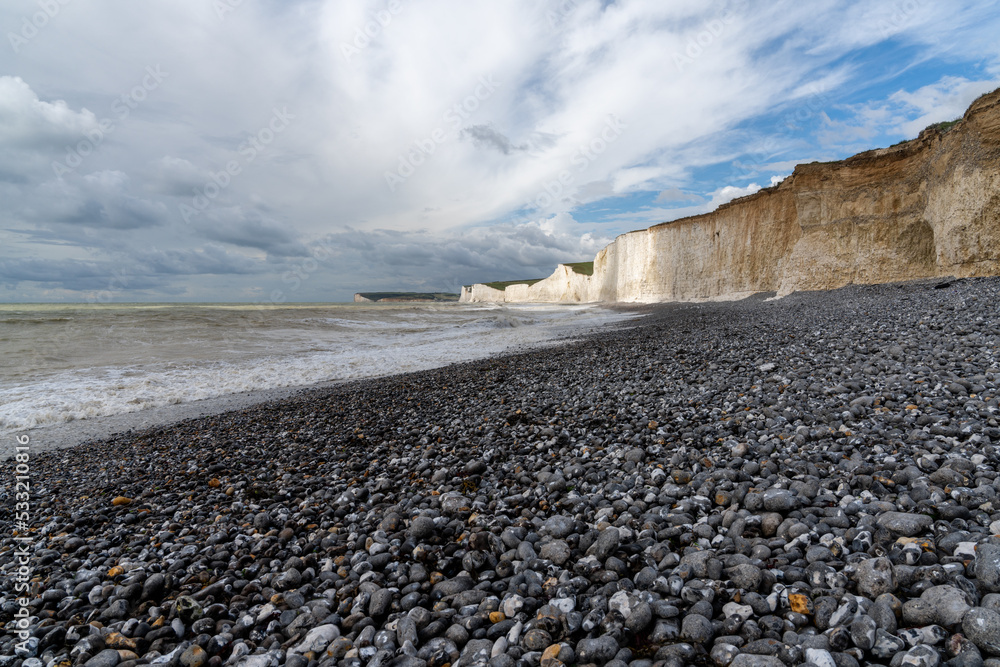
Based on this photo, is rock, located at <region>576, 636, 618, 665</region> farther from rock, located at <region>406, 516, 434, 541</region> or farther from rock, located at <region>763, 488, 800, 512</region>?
rock, located at <region>763, 488, 800, 512</region>

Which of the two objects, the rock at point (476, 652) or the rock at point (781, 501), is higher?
the rock at point (781, 501)

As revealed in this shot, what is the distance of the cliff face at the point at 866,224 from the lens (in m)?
14.9

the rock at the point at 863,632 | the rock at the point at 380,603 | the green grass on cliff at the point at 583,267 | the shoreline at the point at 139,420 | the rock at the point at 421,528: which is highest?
the green grass on cliff at the point at 583,267

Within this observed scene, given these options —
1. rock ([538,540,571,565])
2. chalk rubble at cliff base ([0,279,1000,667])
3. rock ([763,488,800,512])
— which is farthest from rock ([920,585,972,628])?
rock ([538,540,571,565])

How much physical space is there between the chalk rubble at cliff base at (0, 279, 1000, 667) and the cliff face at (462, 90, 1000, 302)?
14.5 m

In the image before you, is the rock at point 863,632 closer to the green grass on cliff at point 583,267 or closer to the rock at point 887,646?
the rock at point 887,646

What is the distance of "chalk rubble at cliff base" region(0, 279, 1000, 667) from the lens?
6.39 feet

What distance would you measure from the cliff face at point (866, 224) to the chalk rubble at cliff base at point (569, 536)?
14.5 metres

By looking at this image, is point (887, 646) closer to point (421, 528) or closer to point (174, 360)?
point (421, 528)

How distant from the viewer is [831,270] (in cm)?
2322

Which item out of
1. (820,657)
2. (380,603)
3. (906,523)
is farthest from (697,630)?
(380,603)

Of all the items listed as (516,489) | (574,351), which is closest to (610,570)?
(516,489)

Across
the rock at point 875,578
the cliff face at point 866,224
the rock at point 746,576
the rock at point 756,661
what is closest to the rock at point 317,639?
the rock at point 756,661

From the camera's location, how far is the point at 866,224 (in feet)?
69.7
